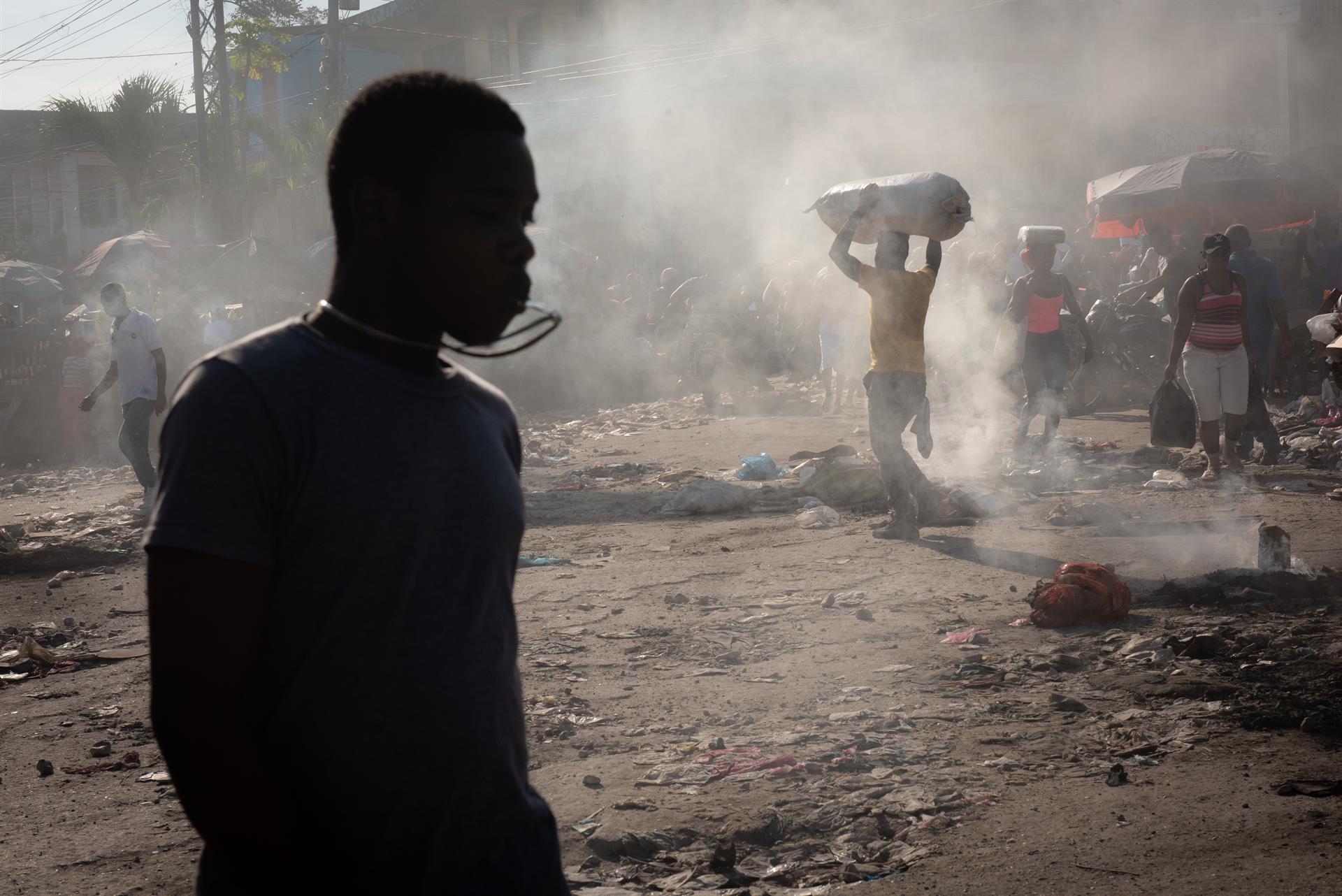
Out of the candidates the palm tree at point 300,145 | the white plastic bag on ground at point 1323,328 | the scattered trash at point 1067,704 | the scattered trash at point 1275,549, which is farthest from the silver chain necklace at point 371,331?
the palm tree at point 300,145

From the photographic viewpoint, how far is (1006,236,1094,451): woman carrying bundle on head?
931 centimetres

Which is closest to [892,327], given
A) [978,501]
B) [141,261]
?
[978,501]

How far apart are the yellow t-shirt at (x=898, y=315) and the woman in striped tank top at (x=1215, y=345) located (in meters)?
2.45

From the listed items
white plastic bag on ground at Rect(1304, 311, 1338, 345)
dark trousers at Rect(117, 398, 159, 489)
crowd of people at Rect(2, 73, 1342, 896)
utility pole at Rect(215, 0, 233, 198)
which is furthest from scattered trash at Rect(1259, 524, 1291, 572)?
utility pole at Rect(215, 0, 233, 198)

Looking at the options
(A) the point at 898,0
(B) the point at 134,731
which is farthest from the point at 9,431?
(A) the point at 898,0

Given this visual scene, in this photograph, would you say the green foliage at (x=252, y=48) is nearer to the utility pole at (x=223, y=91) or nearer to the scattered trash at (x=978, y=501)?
the utility pole at (x=223, y=91)

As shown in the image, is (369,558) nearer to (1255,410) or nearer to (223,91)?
(1255,410)

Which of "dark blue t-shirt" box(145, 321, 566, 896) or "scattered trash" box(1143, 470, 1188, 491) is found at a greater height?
"dark blue t-shirt" box(145, 321, 566, 896)

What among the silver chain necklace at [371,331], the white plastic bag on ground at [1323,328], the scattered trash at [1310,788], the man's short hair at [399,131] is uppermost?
the man's short hair at [399,131]

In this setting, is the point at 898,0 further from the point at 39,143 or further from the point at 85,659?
the point at 39,143

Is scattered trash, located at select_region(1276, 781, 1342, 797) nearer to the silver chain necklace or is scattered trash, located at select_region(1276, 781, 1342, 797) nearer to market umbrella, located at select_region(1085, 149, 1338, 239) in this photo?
the silver chain necklace

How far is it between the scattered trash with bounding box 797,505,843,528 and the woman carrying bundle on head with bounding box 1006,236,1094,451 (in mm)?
2240

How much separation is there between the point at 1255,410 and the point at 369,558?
9.00 metres

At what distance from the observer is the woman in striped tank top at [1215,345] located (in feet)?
27.7
